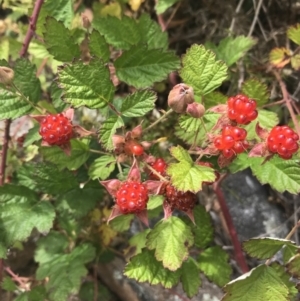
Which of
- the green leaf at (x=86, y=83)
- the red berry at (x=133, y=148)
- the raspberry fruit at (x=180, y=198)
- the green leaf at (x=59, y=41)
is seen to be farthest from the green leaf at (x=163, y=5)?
the raspberry fruit at (x=180, y=198)

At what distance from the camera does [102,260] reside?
1.73 m

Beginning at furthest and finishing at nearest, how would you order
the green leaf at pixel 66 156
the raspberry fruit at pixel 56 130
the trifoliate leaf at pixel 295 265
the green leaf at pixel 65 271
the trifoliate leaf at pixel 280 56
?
1. the trifoliate leaf at pixel 280 56
2. the green leaf at pixel 65 271
3. the green leaf at pixel 66 156
4. the trifoliate leaf at pixel 295 265
5. the raspberry fruit at pixel 56 130

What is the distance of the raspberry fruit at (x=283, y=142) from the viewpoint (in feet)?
3.56

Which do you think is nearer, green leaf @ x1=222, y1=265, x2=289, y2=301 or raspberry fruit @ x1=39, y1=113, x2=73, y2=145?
raspberry fruit @ x1=39, y1=113, x2=73, y2=145

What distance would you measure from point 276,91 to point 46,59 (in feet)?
2.58

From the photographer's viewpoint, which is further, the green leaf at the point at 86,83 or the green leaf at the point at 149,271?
the green leaf at the point at 149,271

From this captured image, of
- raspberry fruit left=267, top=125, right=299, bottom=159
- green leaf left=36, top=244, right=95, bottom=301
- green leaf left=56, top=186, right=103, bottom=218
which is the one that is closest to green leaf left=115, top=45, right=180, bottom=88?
green leaf left=56, top=186, right=103, bottom=218

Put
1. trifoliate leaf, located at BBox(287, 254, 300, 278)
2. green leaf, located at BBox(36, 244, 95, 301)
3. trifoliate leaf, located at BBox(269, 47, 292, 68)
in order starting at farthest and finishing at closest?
trifoliate leaf, located at BBox(269, 47, 292, 68)
green leaf, located at BBox(36, 244, 95, 301)
trifoliate leaf, located at BBox(287, 254, 300, 278)

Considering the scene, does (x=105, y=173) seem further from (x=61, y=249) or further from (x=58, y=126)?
(x=61, y=249)

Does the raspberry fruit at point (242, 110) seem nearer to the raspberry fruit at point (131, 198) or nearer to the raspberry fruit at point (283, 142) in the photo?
the raspberry fruit at point (283, 142)

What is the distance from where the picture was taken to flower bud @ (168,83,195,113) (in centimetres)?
114

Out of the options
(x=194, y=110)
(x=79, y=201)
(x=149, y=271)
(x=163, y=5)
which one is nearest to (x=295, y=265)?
(x=149, y=271)

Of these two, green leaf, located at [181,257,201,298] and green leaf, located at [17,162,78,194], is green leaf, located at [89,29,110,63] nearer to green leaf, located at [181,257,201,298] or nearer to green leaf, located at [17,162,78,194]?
green leaf, located at [17,162,78,194]

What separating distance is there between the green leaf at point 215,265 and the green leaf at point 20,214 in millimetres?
435
